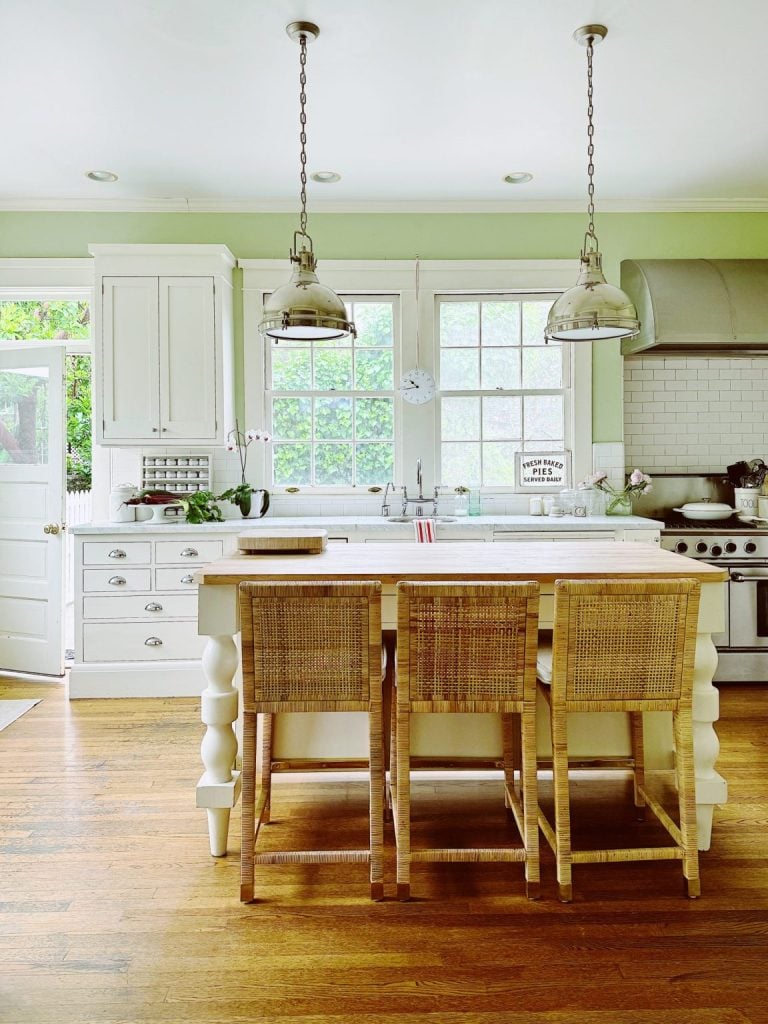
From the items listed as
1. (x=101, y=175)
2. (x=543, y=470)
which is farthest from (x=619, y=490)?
(x=101, y=175)

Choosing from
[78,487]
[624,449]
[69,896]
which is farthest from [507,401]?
[78,487]

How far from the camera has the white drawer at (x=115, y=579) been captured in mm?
4441

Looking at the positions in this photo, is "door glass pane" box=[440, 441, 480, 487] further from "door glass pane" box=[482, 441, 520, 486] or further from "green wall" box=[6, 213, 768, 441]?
"green wall" box=[6, 213, 768, 441]

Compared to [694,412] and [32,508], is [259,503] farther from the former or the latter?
[694,412]

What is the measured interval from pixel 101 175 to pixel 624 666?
14.3 feet

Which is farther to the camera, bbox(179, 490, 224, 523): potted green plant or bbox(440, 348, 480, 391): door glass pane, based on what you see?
bbox(440, 348, 480, 391): door glass pane

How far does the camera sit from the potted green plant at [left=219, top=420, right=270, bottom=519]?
4.93m

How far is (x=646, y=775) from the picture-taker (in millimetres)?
3260

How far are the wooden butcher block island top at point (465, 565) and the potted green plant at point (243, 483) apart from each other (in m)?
1.86

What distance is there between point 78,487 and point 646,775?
7.12m

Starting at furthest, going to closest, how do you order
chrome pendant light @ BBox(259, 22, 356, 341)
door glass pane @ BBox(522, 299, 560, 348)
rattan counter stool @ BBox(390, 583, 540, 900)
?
door glass pane @ BBox(522, 299, 560, 348)
chrome pendant light @ BBox(259, 22, 356, 341)
rattan counter stool @ BBox(390, 583, 540, 900)

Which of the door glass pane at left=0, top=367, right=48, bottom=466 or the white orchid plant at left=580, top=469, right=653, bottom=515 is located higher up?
the door glass pane at left=0, top=367, right=48, bottom=466

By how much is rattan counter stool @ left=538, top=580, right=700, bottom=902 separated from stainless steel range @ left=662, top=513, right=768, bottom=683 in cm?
249

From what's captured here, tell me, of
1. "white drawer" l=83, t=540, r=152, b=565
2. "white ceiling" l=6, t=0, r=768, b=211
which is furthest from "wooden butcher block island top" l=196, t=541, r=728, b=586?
"white ceiling" l=6, t=0, r=768, b=211
